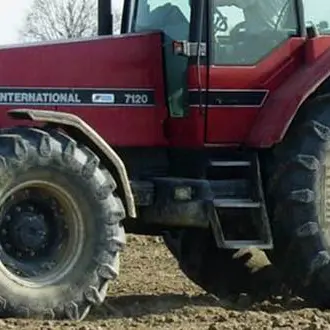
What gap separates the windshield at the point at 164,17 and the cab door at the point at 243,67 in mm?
256

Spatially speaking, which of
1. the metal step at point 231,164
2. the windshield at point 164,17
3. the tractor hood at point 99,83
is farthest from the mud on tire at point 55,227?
the windshield at point 164,17

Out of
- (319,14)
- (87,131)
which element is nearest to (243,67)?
(319,14)

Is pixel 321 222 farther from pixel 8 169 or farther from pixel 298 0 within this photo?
pixel 8 169

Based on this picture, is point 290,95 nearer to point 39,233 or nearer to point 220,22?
point 220,22

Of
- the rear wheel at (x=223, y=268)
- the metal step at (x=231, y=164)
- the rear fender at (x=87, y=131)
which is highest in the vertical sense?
the rear fender at (x=87, y=131)

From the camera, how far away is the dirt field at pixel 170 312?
24.9ft

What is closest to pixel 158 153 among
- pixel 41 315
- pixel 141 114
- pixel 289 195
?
pixel 141 114

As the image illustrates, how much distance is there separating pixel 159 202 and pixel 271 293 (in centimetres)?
133

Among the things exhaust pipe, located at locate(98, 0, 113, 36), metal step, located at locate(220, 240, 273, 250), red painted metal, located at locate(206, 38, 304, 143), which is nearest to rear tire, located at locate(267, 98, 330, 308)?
metal step, located at locate(220, 240, 273, 250)

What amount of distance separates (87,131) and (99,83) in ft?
2.38

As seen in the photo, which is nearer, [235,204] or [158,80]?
[235,204]

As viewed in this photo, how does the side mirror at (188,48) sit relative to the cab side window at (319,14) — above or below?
below

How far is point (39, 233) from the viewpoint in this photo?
7.83 metres

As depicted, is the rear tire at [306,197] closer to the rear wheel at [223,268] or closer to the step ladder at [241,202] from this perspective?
the step ladder at [241,202]
